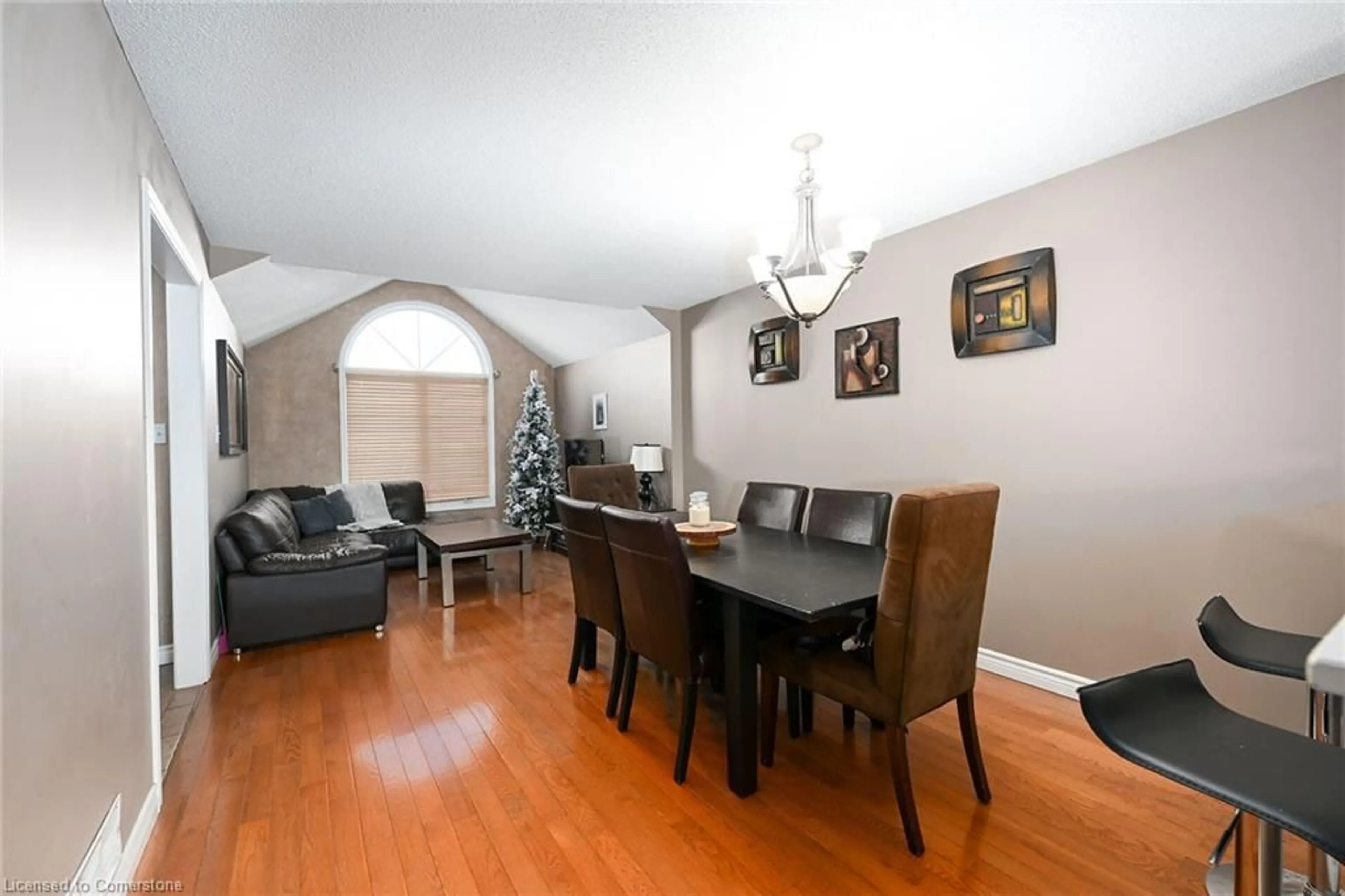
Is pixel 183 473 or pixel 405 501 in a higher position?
pixel 183 473

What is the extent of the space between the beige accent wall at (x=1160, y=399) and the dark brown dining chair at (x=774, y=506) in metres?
0.69

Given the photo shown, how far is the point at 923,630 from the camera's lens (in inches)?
67.3

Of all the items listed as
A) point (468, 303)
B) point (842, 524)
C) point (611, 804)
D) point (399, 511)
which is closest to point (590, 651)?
point (611, 804)

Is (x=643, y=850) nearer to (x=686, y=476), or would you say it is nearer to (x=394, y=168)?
(x=394, y=168)

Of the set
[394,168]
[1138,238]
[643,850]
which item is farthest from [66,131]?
[1138,238]

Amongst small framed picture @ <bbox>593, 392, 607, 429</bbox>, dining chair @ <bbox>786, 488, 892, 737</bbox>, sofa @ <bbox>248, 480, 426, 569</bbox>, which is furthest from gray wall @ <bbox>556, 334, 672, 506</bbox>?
dining chair @ <bbox>786, 488, 892, 737</bbox>

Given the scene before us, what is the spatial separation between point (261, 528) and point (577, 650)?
230 cm

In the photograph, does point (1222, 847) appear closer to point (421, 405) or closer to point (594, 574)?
point (594, 574)

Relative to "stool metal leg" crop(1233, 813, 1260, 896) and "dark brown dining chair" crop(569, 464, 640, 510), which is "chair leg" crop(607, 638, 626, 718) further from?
"stool metal leg" crop(1233, 813, 1260, 896)

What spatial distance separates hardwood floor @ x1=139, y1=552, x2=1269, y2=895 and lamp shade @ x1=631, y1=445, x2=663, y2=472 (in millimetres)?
2752

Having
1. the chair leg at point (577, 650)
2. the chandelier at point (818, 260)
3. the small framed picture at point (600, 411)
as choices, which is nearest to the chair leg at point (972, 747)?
the chandelier at point (818, 260)

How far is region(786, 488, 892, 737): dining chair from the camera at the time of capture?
248 cm

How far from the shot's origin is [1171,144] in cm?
236

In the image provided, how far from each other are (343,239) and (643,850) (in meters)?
3.54
